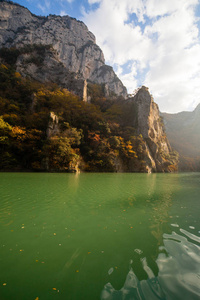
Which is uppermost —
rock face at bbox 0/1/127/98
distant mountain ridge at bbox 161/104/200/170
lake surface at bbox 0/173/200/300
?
rock face at bbox 0/1/127/98

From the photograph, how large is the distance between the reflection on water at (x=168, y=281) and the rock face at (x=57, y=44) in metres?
42.9

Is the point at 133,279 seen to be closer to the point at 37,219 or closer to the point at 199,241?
the point at 199,241

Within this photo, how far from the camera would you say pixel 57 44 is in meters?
56.9

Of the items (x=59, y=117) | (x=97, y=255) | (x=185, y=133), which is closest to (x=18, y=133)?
(x=59, y=117)

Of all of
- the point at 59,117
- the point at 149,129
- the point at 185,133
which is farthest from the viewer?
the point at 185,133

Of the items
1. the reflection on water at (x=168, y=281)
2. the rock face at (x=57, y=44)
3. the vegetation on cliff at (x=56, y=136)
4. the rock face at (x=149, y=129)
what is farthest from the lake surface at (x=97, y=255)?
the rock face at (x=57, y=44)

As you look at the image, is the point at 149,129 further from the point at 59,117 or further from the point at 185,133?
the point at 185,133

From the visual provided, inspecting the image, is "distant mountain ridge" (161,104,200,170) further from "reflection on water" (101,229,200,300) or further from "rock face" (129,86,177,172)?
"reflection on water" (101,229,200,300)

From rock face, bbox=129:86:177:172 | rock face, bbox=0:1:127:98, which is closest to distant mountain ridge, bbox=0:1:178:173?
rock face, bbox=129:86:177:172

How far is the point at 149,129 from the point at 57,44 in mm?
53570

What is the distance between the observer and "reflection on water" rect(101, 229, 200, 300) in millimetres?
1603

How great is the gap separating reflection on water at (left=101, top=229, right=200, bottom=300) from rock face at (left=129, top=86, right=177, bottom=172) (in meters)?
30.3

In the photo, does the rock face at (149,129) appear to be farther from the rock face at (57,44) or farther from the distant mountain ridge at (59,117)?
the rock face at (57,44)

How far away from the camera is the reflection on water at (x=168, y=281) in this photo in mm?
1603
